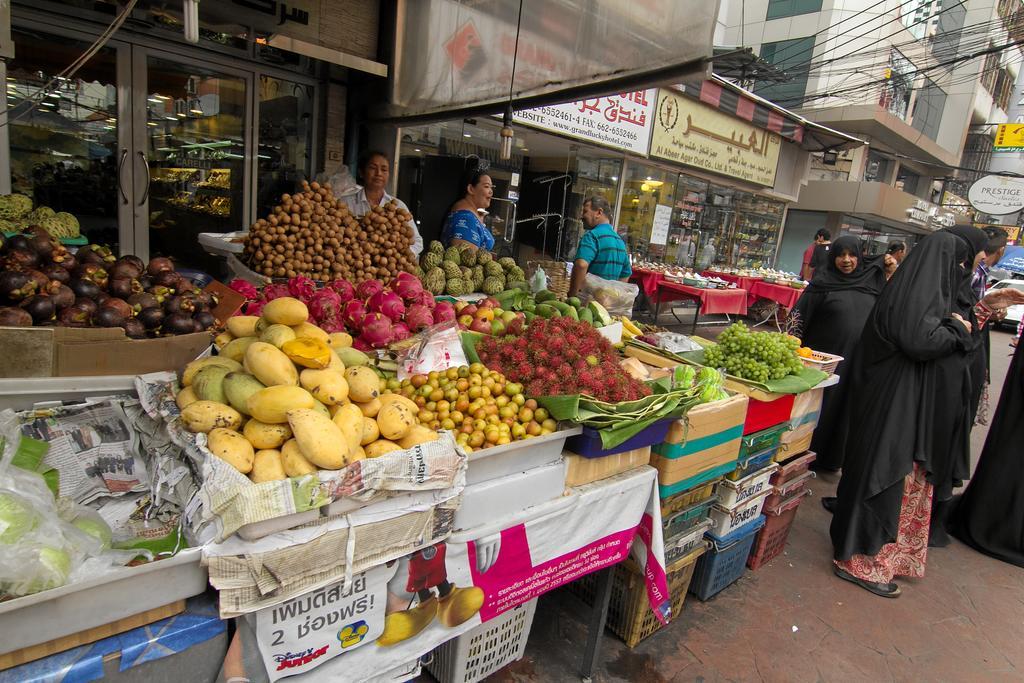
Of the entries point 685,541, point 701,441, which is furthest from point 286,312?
point 685,541

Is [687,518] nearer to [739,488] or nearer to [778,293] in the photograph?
[739,488]

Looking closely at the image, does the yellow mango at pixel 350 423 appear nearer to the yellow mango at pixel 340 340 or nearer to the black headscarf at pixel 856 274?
the yellow mango at pixel 340 340

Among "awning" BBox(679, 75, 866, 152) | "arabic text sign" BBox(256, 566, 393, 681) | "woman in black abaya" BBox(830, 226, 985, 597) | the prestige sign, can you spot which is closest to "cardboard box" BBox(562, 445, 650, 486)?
"arabic text sign" BBox(256, 566, 393, 681)

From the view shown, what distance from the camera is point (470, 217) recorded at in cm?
436

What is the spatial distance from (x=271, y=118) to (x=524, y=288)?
11.4 ft

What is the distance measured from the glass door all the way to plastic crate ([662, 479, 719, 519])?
192 inches

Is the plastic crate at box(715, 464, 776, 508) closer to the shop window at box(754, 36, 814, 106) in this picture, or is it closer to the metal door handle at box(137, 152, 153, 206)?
the metal door handle at box(137, 152, 153, 206)

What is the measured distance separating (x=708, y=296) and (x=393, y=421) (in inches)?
300

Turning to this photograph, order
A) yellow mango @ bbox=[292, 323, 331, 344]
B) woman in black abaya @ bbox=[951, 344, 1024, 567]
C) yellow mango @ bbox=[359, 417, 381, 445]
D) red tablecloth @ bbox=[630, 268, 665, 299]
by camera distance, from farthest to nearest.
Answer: red tablecloth @ bbox=[630, 268, 665, 299], woman in black abaya @ bbox=[951, 344, 1024, 567], yellow mango @ bbox=[292, 323, 331, 344], yellow mango @ bbox=[359, 417, 381, 445]

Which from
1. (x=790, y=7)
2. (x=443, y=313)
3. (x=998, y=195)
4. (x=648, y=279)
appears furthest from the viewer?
(x=790, y=7)

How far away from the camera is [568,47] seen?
2.92 metres

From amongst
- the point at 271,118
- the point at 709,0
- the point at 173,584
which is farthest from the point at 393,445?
the point at 271,118

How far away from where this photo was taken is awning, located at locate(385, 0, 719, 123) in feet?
7.39

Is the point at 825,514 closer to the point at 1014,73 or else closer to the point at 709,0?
the point at 709,0
